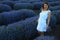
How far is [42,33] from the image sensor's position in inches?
188

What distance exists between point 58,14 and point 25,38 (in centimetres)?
389

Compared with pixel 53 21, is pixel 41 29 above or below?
above

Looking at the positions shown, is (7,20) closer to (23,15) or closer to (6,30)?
(23,15)

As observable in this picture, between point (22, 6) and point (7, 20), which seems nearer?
point (7, 20)

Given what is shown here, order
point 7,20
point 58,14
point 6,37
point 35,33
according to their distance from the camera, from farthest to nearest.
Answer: point 58,14
point 7,20
point 35,33
point 6,37

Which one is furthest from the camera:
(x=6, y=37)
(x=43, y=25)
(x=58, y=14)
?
(x=58, y=14)

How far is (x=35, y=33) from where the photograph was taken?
514 centimetres

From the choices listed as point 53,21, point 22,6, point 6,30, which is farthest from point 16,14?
point 22,6

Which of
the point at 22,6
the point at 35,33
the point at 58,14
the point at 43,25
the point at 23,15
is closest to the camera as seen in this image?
the point at 43,25

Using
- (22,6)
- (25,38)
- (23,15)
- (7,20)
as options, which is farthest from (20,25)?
(22,6)

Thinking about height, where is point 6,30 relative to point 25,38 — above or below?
above

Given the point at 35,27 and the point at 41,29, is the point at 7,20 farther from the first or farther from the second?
the point at 41,29

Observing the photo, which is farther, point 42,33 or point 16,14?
point 16,14

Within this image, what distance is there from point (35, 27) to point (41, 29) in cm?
54
